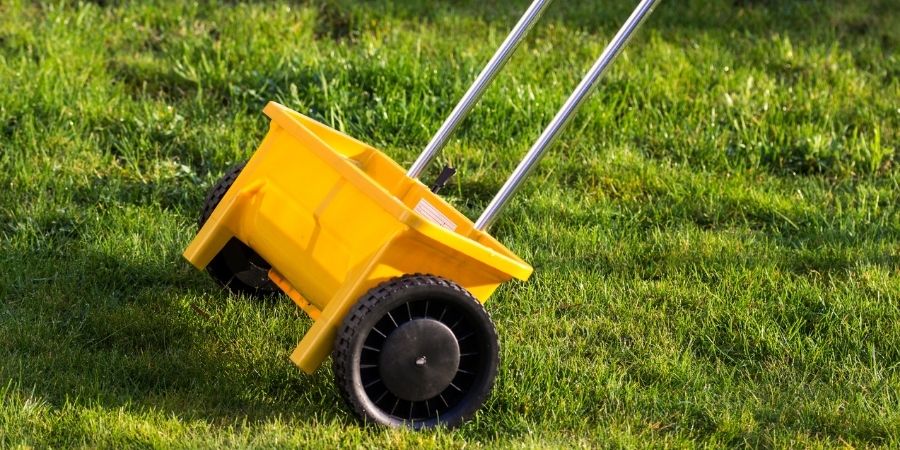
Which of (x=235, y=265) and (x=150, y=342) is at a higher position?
(x=235, y=265)

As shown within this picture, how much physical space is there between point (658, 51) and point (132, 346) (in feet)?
9.42

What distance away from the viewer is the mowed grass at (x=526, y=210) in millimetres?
3562

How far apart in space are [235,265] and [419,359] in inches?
37.2

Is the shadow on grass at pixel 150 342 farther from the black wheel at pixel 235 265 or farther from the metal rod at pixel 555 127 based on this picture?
the metal rod at pixel 555 127

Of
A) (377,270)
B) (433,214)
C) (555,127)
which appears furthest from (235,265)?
(555,127)

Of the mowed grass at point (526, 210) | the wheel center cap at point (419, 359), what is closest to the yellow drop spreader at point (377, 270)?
the wheel center cap at point (419, 359)

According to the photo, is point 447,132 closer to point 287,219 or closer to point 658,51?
point 287,219

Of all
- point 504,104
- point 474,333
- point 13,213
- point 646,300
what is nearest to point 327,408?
point 474,333

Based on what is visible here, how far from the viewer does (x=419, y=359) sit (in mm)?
3301

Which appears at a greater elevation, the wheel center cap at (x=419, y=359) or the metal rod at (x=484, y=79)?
the metal rod at (x=484, y=79)

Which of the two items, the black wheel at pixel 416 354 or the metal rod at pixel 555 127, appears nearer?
the black wheel at pixel 416 354

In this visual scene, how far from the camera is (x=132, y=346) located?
12.6ft

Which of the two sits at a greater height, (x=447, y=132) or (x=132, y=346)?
(x=447, y=132)

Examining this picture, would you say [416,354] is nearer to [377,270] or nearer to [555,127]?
[377,270]
